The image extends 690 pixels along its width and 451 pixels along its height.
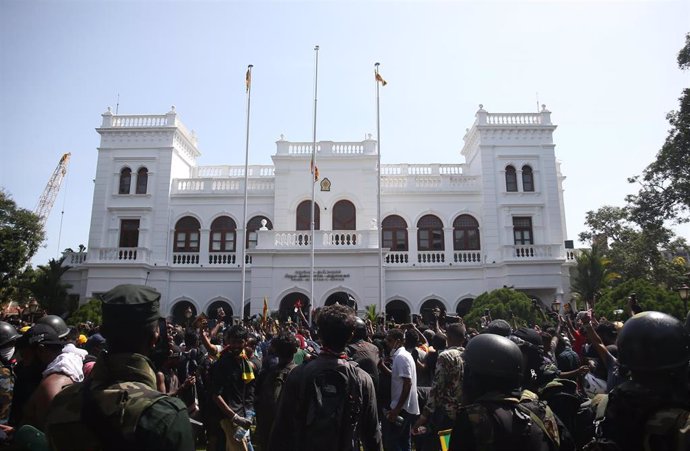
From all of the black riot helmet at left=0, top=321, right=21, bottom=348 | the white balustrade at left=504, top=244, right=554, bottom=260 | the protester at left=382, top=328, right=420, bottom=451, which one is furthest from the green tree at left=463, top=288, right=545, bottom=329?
the black riot helmet at left=0, top=321, right=21, bottom=348

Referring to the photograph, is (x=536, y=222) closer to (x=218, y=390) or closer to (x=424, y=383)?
(x=424, y=383)

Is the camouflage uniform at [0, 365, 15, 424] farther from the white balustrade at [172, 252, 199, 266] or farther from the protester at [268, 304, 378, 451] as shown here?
the white balustrade at [172, 252, 199, 266]

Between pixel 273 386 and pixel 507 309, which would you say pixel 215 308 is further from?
pixel 273 386

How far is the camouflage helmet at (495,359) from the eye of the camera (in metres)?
2.55

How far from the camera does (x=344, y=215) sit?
2405cm

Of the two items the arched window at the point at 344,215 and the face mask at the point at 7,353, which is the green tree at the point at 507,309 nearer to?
the arched window at the point at 344,215

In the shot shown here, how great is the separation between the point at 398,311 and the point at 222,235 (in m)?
9.69

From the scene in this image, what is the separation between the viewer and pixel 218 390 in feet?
16.4

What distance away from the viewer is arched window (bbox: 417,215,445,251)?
24188 millimetres

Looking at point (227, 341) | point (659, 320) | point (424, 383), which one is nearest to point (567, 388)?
point (659, 320)

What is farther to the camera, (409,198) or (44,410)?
(409,198)

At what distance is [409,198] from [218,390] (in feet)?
66.4

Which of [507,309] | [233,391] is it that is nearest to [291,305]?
[507,309]

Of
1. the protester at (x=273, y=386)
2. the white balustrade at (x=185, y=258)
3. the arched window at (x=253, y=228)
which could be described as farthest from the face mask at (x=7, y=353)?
the white balustrade at (x=185, y=258)
